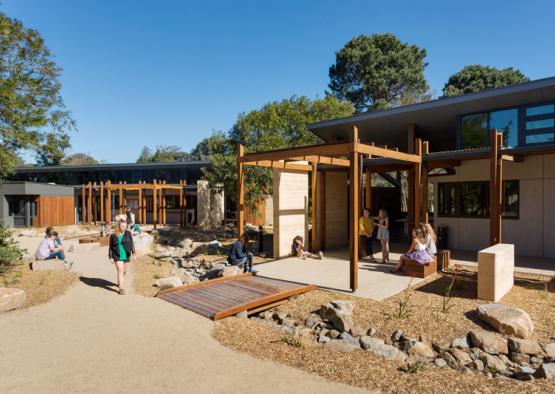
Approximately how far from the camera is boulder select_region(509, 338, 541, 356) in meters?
5.08

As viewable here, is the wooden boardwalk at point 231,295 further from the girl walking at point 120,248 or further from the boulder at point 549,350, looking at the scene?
the boulder at point 549,350

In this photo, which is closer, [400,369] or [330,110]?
[400,369]

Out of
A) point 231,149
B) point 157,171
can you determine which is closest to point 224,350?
point 231,149

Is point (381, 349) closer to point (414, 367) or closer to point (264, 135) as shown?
point (414, 367)

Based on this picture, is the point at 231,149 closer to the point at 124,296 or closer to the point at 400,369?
the point at 124,296

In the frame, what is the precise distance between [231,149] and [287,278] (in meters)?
16.8

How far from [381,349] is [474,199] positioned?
9171mm

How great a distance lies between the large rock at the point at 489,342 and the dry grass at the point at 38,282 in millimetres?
7312

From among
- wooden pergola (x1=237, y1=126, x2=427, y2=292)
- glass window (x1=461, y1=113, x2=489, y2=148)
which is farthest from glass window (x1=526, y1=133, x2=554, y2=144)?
wooden pergola (x1=237, y1=126, x2=427, y2=292)

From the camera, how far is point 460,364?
15.7ft

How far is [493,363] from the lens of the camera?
4812mm

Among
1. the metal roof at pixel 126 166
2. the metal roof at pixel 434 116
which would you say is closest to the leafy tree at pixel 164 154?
the metal roof at pixel 126 166

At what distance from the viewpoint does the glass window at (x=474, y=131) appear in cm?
1263

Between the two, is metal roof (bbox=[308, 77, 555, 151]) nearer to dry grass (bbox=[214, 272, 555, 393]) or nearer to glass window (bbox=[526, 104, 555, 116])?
glass window (bbox=[526, 104, 555, 116])
